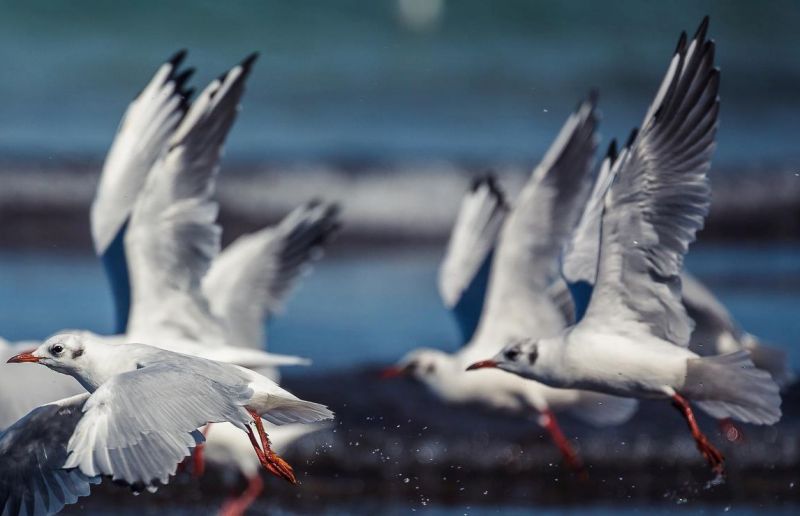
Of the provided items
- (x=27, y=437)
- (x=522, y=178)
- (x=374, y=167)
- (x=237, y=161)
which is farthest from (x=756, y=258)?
(x=27, y=437)

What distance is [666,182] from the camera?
5223mm

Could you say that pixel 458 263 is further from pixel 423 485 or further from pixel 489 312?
pixel 423 485

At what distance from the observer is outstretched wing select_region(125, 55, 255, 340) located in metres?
6.51

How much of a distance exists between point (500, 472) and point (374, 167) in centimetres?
1000

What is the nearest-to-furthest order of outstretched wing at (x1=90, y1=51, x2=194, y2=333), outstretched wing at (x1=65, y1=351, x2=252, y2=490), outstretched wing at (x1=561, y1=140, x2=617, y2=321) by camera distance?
outstretched wing at (x1=65, y1=351, x2=252, y2=490) → outstretched wing at (x1=561, y1=140, x2=617, y2=321) → outstretched wing at (x1=90, y1=51, x2=194, y2=333)

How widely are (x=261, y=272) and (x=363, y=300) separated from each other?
4562mm

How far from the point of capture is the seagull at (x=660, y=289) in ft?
17.1

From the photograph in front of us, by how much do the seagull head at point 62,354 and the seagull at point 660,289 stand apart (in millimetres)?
1722

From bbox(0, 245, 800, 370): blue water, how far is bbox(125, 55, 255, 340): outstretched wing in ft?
10.6

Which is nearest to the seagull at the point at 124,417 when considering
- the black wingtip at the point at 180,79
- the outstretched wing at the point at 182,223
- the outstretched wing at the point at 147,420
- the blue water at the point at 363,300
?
the outstretched wing at the point at 147,420

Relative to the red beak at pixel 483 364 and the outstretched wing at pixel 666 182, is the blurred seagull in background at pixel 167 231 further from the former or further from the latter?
the outstretched wing at pixel 666 182

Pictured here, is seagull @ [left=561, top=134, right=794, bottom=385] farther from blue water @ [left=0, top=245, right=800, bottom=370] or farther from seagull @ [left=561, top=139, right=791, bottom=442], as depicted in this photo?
blue water @ [left=0, top=245, right=800, bottom=370]

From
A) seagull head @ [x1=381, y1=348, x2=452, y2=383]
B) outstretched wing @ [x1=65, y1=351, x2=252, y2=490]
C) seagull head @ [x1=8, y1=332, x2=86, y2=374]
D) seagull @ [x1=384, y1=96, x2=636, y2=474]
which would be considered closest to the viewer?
outstretched wing @ [x1=65, y1=351, x2=252, y2=490]

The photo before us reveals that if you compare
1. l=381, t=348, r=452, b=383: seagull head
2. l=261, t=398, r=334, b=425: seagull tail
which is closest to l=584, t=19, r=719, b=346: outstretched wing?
l=261, t=398, r=334, b=425: seagull tail
